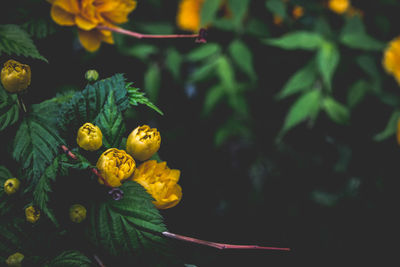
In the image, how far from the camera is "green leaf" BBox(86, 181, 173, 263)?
0.45 m

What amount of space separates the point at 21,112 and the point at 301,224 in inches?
58.0

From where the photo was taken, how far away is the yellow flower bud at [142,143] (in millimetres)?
495

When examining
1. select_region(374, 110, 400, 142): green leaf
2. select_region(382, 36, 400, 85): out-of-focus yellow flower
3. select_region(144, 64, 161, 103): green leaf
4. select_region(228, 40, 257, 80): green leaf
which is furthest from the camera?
select_region(144, 64, 161, 103): green leaf

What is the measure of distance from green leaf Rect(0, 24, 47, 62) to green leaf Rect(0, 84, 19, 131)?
0.06 metres

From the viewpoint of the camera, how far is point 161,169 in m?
0.52

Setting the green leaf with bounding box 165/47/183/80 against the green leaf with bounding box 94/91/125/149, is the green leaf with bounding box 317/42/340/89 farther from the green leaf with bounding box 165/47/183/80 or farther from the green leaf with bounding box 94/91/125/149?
the green leaf with bounding box 94/91/125/149

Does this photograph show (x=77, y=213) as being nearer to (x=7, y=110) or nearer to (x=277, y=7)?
(x=7, y=110)

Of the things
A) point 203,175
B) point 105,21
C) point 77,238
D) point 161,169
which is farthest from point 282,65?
Answer: point 77,238

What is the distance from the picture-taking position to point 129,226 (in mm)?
463

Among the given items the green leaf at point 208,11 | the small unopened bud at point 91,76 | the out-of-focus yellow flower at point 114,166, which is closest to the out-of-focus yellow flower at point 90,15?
the small unopened bud at point 91,76

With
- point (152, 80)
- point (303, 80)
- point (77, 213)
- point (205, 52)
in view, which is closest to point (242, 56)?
point (205, 52)

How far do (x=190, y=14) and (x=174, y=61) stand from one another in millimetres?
208

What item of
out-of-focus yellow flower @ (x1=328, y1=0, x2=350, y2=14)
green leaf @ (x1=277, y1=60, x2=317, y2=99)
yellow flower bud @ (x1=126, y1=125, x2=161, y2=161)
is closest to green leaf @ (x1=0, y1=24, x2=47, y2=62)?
yellow flower bud @ (x1=126, y1=125, x2=161, y2=161)

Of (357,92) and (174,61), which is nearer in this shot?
(357,92)
